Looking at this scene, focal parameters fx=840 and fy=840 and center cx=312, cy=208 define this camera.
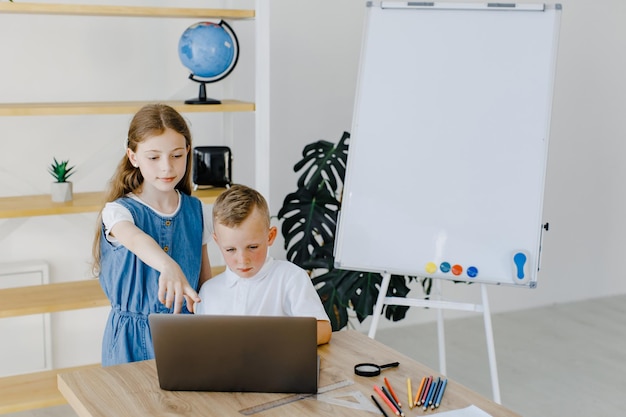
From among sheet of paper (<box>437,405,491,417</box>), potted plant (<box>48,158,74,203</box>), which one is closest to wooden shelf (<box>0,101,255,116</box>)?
potted plant (<box>48,158,74,203</box>)

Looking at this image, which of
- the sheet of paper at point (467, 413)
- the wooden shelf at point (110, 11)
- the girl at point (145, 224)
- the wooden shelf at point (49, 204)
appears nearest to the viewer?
the sheet of paper at point (467, 413)

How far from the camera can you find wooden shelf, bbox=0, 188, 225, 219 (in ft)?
9.96

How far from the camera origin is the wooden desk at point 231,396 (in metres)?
1.60

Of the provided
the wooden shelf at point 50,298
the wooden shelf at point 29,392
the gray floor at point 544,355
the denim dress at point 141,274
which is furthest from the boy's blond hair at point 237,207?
the gray floor at point 544,355

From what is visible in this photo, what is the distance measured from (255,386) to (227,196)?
45 cm

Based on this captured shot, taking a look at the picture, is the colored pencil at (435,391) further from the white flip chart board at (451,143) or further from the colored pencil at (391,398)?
the white flip chart board at (451,143)

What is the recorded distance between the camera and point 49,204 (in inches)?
124

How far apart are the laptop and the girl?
0.50m

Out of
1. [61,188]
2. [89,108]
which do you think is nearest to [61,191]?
[61,188]

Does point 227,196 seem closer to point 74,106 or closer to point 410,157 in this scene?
point 410,157

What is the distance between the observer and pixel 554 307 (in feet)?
16.3

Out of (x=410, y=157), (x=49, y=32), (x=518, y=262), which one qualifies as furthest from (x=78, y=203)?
(x=518, y=262)

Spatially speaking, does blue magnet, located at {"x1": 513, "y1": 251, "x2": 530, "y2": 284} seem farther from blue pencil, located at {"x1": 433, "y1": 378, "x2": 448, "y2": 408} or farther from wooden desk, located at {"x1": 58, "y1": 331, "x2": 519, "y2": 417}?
blue pencil, located at {"x1": 433, "y1": 378, "x2": 448, "y2": 408}

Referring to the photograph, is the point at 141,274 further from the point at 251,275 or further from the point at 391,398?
the point at 391,398
